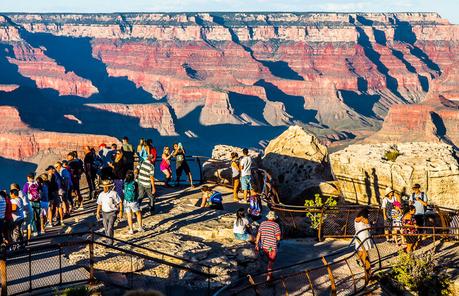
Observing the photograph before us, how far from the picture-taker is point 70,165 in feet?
65.6

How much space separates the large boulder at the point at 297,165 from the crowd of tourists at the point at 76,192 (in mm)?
3422

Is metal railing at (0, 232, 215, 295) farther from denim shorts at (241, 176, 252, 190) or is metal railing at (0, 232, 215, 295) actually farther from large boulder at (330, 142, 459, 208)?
large boulder at (330, 142, 459, 208)

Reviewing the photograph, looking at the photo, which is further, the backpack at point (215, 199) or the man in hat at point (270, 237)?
the backpack at point (215, 199)

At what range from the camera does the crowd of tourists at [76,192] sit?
15.9m

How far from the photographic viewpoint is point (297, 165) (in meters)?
24.8

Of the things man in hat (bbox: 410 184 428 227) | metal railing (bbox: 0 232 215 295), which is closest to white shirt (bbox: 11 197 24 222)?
metal railing (bbox: 0 232 215 295)

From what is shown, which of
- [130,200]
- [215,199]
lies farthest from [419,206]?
[130,200]

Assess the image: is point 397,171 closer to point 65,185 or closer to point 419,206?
point 419,206

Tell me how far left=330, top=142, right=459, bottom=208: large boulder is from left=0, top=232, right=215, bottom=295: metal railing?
9307mm

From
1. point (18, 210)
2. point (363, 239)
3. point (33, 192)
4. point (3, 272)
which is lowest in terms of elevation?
point (363, 239)

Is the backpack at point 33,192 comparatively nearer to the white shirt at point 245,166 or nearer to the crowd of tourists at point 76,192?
the crowd of tourists at point 76,192

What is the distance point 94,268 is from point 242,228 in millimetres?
3375

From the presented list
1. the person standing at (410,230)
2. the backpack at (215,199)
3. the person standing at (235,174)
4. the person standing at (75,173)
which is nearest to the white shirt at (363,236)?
the person standing at (410,230)

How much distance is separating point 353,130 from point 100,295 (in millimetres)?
164204
